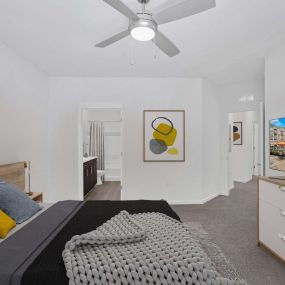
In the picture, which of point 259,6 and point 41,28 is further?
point 41,28

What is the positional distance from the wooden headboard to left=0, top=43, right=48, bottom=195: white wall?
0.63 feet

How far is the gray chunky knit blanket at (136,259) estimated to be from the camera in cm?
103

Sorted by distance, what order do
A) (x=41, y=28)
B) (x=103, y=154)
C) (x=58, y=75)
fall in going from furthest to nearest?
1. (x=103, y=154)
2. (x=58, y=75)
3. (x=41, y=28)

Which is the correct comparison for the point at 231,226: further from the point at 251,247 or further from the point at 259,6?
the point at 259,6

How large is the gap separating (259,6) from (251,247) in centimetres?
268

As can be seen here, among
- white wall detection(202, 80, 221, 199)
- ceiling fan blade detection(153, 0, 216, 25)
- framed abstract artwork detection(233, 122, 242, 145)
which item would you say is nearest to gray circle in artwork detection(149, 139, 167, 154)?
white wall detection(202, 80, 221, 199)

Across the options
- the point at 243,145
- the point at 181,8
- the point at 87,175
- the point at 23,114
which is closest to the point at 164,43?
the point at 181,8

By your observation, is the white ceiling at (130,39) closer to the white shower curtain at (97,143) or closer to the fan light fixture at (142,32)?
the fan light fixture at (142,32)

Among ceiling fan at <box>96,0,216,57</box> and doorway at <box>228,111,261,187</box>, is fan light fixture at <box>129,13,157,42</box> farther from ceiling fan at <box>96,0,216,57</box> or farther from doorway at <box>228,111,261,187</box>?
doorway at <box>228,111,261,187</box>

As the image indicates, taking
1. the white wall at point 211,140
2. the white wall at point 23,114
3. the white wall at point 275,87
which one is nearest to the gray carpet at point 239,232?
the white wall at point 211,140

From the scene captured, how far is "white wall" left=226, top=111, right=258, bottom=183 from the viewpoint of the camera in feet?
21.7

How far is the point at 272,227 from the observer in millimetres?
2316

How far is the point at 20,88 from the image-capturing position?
3.17 meters

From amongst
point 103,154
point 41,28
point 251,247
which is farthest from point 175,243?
point 103,154
